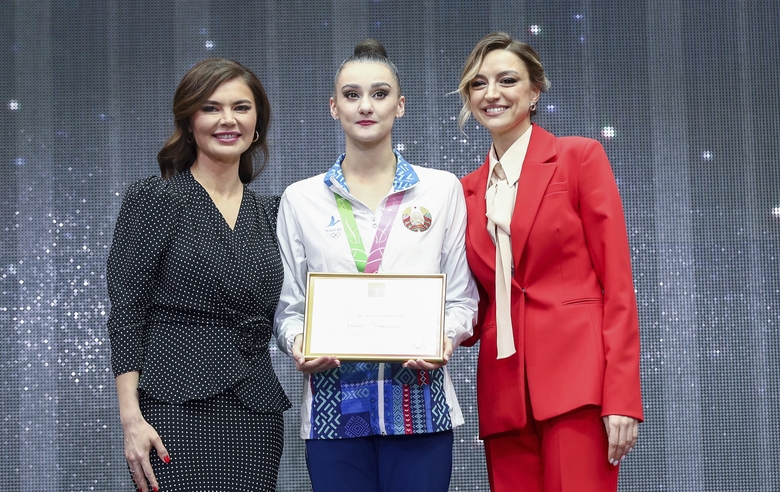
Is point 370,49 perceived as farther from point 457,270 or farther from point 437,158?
point 437,158

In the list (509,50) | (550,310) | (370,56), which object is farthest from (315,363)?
(509,50)

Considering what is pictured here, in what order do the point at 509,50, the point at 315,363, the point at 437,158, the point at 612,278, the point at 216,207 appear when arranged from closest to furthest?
the point at 315,363 < the point at 612,278 < the point at 216,207 < the point at 509,50 < the point at 437,158

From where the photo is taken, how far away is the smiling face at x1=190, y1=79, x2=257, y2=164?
2.43 meters

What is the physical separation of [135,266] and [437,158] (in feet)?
6.85

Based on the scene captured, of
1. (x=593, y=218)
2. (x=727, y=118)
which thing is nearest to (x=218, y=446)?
(x=593, y=218)

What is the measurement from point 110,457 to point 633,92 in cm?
312

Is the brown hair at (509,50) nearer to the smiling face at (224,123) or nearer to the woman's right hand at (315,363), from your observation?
the smiling face at (224,123)

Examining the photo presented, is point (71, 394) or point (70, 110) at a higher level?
point (70, 110)

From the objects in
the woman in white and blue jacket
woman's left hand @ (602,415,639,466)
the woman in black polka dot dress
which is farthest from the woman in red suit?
the woman in black polka dot dress

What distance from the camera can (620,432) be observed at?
7.23ft

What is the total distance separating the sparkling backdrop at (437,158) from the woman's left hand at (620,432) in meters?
1.81

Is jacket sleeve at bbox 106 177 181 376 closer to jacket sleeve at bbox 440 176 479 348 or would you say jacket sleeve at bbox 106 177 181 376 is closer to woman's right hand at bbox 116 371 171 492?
woman's right hand at bbox 116 371 171 492

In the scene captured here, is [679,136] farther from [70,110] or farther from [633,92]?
[70,110]

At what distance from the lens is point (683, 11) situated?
4105mm
